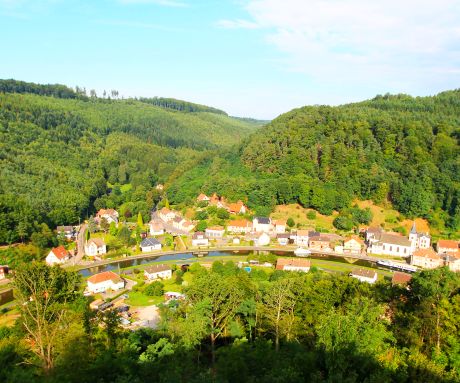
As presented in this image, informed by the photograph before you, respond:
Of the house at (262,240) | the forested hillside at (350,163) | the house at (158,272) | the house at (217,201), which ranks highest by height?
the forested hillside at (350,163)

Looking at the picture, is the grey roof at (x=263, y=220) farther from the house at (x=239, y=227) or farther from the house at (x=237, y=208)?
the house at (x=237, y=208)

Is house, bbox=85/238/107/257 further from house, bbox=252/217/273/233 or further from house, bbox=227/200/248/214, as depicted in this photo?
house, bbox=252/217/273/233

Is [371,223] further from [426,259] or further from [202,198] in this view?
[202,198]

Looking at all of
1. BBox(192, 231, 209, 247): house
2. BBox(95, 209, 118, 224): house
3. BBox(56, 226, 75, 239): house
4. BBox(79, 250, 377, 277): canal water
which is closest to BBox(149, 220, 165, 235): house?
BBox(192, 231, 209, 247): house

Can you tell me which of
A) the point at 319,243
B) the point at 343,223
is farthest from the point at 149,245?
the point at 343,223

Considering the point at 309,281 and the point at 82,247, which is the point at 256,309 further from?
the point at 82,247

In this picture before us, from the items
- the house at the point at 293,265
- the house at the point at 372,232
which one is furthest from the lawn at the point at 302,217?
the house at the point at 293,265

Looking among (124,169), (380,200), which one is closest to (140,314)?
(380,200)
